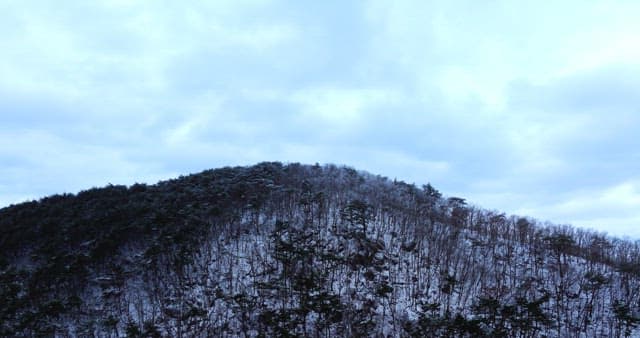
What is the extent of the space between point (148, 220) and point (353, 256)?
24.7 ft

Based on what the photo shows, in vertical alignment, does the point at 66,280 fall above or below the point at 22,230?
below

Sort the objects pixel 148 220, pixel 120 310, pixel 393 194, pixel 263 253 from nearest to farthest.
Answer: pixel 120 310 < pixel 263 253 < pixel 148 220 < pixel 393 194

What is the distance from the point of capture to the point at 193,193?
1758cm

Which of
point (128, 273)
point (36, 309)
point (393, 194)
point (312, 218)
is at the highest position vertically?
point (393, 194)

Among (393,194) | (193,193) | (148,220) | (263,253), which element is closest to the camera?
(263,253)

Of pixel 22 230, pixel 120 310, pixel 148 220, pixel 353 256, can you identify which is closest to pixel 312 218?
pixel 353 256

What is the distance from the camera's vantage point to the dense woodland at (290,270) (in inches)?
472

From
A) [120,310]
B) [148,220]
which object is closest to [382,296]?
[120,310]

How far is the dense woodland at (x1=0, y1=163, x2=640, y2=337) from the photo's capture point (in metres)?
12.0

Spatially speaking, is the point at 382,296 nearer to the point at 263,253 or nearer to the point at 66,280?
the point at 263,253

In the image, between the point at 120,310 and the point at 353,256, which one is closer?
the point at 120,310

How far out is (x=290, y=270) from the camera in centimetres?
1354

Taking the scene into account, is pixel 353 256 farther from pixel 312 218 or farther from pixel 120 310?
pixel 120 310

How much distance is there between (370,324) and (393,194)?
9739 mm
